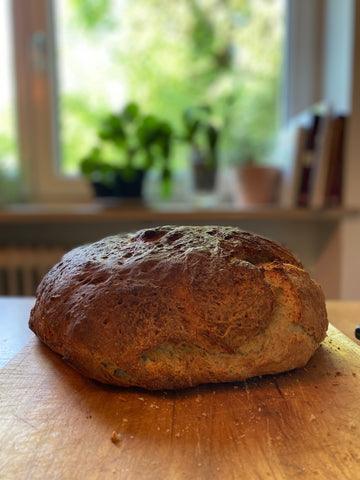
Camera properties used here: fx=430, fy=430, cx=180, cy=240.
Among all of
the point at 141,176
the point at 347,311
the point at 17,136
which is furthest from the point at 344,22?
the point at 17,136

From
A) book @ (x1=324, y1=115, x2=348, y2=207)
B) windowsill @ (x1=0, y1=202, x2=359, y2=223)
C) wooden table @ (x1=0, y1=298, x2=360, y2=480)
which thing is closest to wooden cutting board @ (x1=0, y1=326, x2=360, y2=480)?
wooden table @ (x1=0, y1=298, x2=360, y2=480)

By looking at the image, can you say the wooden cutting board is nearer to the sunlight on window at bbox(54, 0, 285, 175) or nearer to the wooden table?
the wooden table

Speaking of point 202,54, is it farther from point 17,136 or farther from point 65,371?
point 65,371

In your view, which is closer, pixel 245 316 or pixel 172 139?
pixel 245 316

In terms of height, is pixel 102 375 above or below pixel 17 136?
below

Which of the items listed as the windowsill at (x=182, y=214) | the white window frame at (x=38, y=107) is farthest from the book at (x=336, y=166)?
the white window frame at (x=38, y=107)

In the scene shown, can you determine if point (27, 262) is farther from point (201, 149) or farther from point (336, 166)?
point (336, 166)

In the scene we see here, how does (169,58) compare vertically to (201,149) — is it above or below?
above

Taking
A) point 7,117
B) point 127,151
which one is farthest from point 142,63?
point 7,117

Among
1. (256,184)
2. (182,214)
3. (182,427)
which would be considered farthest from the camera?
(256,184)
